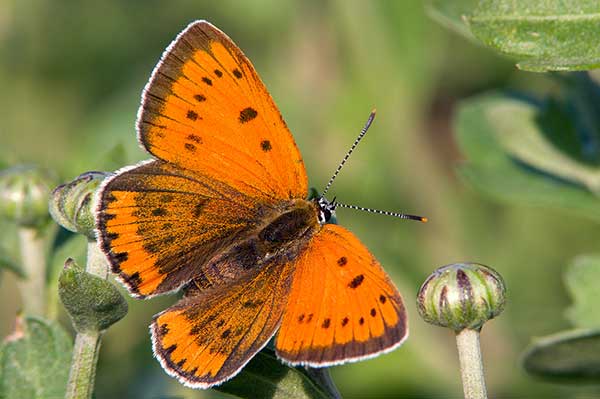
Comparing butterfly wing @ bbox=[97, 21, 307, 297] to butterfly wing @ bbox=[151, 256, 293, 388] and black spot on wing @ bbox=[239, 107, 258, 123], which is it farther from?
butterfly wing @ bbox=[151, 256, 293, 388]

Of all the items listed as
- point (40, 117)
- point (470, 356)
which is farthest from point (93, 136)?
point (470, 356)

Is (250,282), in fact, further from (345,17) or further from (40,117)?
(40,117)

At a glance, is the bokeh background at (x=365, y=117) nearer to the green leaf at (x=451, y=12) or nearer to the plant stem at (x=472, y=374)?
the green leaf at (x=451, y=12)

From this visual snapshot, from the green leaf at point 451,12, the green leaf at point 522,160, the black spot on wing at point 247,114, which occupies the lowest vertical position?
the black spot on wing at point 247,114

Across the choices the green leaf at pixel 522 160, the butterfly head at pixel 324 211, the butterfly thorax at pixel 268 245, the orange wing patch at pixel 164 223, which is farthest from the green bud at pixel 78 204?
the green leaf at pixel 522 160

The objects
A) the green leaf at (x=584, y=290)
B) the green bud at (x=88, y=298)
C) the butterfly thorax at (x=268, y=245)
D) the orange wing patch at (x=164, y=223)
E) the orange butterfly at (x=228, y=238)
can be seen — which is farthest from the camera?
the green leaf at (x=584, y=290)

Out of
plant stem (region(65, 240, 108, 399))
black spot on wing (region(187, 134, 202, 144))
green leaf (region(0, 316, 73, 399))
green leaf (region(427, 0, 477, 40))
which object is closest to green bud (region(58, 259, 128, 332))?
plant stem (region(65, 240, 108, 399))
